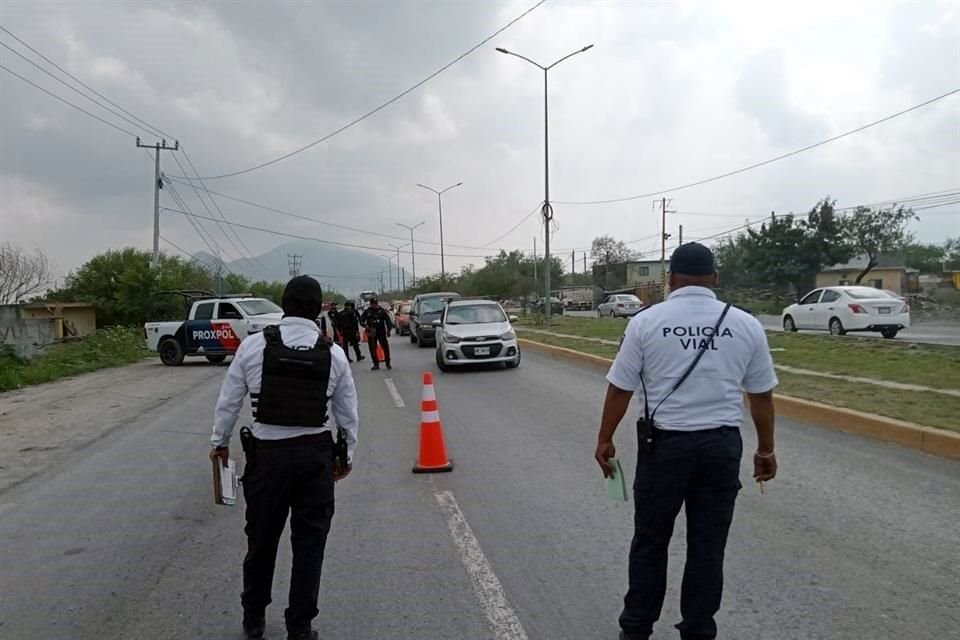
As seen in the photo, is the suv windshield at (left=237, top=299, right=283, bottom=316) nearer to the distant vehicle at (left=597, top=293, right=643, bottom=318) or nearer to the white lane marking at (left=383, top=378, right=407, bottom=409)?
the white lane marking at (left=383, top=378, right=407, bottom=409)

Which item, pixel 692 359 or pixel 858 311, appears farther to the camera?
pixel 858 311

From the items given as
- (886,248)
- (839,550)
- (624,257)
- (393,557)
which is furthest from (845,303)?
(624,257)

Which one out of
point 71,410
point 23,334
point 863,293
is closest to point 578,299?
point 863,293

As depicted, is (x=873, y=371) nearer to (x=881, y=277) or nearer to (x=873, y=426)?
(x=873, y=426)

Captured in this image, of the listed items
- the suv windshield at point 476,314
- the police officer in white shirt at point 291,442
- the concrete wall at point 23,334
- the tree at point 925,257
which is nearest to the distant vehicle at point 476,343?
the suv windshield at point 476,314

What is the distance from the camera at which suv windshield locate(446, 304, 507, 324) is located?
17734 millimetres

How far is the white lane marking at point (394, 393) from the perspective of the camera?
12.1m

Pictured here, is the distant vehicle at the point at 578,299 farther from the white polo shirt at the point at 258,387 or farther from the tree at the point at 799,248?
the white polo shirt at the point at 258,387

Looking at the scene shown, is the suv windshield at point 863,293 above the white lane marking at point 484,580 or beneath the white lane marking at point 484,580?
above

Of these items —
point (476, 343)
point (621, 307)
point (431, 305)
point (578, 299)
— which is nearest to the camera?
point (476, 343)

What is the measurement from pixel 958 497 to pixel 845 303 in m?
16.1

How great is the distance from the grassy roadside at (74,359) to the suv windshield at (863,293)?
20808 mm

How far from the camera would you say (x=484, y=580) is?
438 centimetres

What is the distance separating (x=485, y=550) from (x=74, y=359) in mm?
21639
